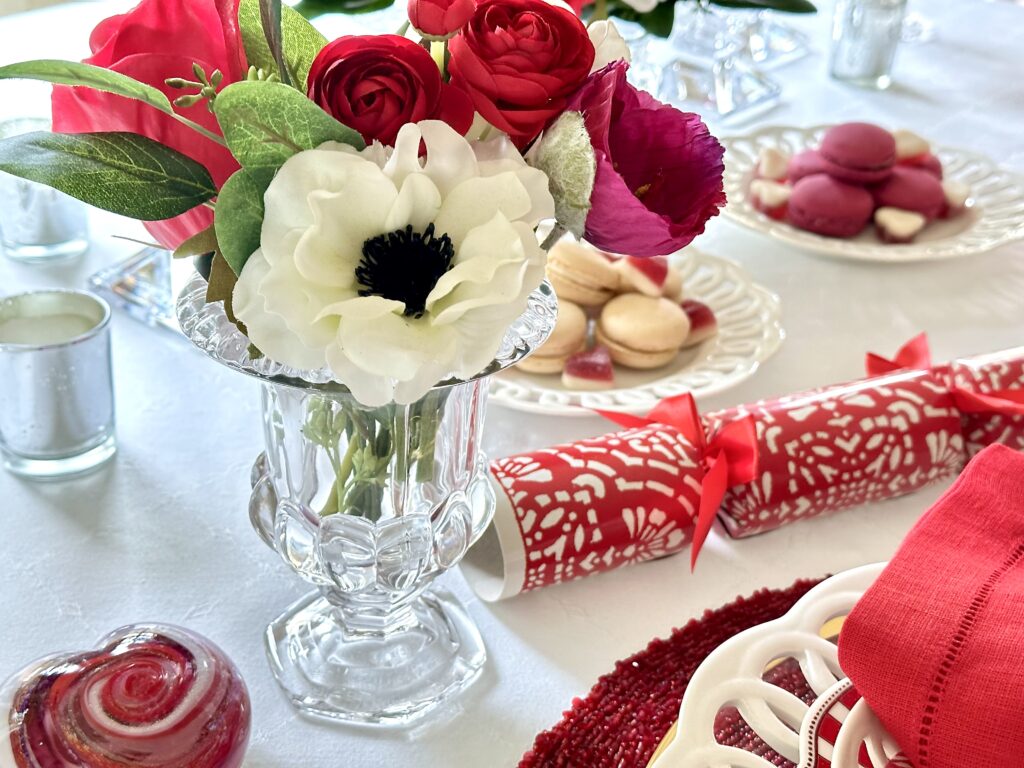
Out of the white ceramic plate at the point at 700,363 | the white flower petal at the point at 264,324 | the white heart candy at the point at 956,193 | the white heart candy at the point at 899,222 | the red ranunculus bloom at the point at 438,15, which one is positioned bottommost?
the white ceramic plate at the point at 700,363

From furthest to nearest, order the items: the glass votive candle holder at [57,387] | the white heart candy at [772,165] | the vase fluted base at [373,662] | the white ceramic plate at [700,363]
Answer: the white heart candy at [772,165] < the white ceramic plate at [700,363] < the glass votive candle holder at [57,387] < the vase fluted base at [373,662]

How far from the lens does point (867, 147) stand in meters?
1.07

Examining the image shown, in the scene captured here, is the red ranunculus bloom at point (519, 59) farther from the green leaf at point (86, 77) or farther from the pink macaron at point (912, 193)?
the pink macaron at point (912, 193)

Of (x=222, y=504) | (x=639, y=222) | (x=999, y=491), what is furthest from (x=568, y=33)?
(x=222, y=504)

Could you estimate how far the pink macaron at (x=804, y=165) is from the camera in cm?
109

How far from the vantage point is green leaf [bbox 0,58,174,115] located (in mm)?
362

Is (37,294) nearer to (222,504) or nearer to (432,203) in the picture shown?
(222,504)

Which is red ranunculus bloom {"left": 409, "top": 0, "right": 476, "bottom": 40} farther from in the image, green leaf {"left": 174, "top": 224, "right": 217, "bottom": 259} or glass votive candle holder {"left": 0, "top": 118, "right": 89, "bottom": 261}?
glass votive candle holder {"left": 0, "top": 118, "right": 89, "bottom": 261}

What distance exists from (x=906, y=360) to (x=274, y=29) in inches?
22.8

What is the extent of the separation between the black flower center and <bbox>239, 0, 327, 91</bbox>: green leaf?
7 cm

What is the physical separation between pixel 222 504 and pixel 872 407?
0.41m

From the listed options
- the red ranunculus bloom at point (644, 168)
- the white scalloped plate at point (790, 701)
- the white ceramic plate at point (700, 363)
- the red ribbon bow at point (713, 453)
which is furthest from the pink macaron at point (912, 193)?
the red ranunculus bloom at point (644, 168)

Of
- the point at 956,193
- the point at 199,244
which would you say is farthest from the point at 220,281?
the point at 956,193

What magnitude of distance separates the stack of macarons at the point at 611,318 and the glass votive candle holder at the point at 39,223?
391 mm
